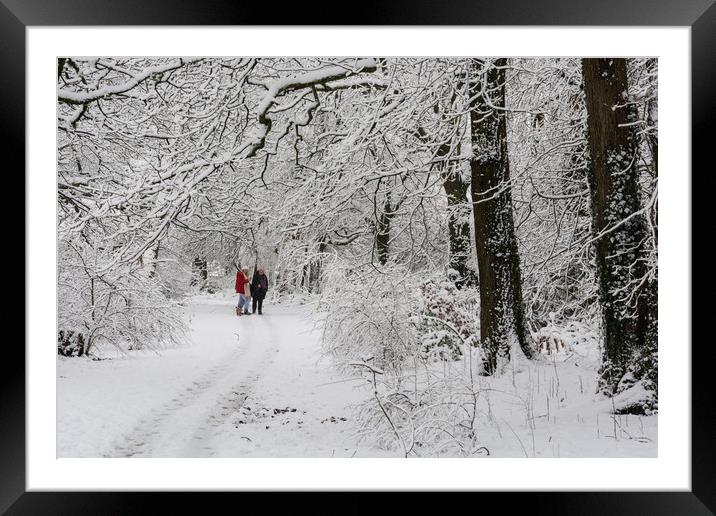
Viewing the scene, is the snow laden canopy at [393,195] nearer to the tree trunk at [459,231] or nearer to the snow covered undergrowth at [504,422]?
the tree trunk at [459,231]

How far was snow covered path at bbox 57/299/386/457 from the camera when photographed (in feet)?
14.0

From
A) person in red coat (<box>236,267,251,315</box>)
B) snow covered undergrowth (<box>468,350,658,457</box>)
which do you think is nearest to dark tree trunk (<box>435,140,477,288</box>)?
snow covered undergrowth (<box>468,350,658,457</box>)

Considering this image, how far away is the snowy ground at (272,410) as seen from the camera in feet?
13.0

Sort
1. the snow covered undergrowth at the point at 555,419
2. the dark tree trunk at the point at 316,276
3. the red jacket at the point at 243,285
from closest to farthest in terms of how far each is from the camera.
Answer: the snow covered undergrowth at the point at 555,419, the dark tree trunk at the point at 316,276, the red jacket at the point at 243,285

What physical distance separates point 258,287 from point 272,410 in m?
4.90

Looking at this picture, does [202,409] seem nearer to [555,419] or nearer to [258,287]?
[555,419]

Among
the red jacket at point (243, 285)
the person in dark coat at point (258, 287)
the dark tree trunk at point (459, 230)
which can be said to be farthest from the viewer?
the red jacket at point (243, 285)

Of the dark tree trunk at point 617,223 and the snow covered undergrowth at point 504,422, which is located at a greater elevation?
the dark tree trunk at point 617,223

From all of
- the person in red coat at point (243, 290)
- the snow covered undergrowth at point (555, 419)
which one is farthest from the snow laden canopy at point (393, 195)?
the person in red coat at point (243, 290)

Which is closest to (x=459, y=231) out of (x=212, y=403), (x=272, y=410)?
(x=272, y=410)
